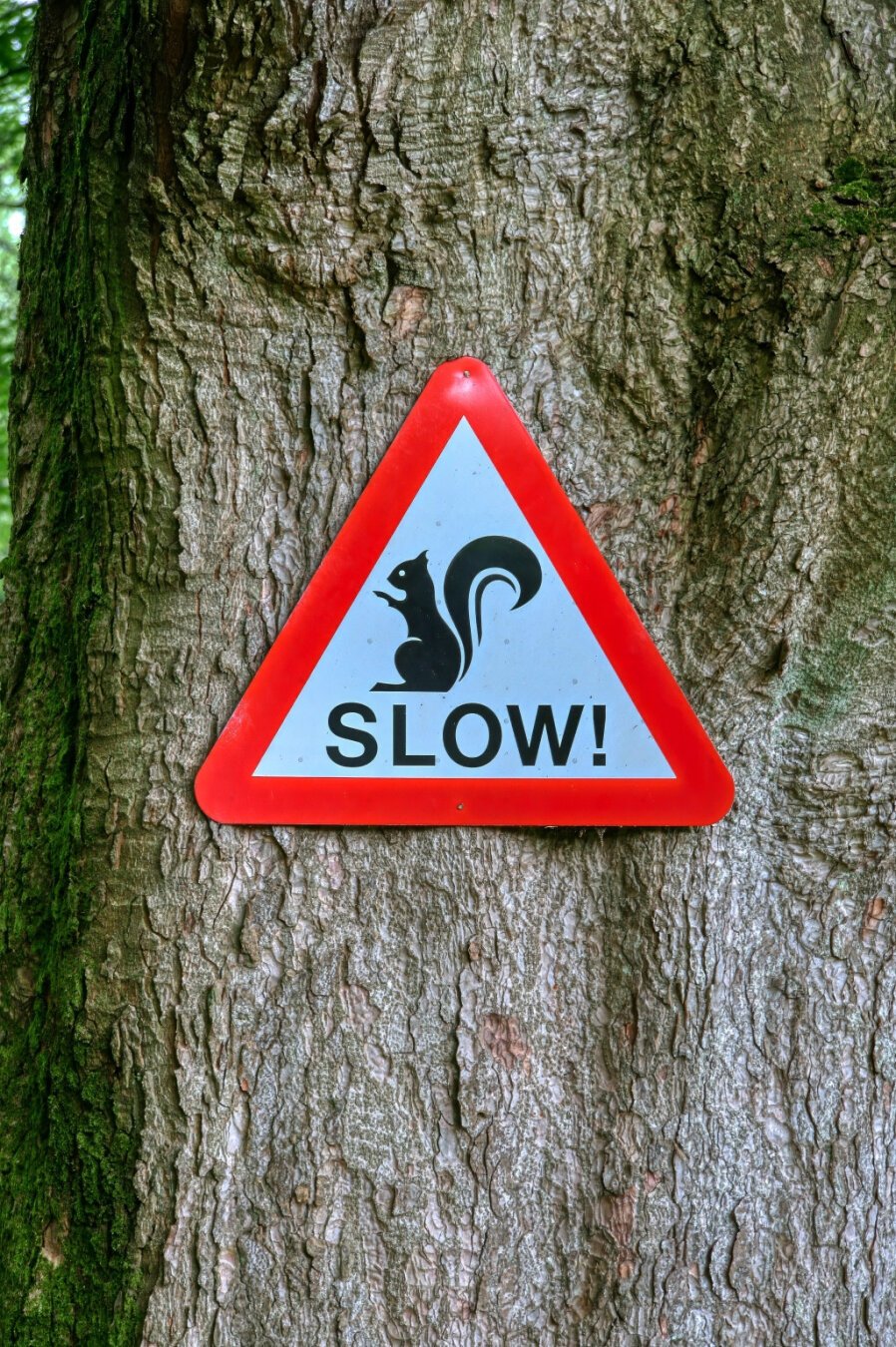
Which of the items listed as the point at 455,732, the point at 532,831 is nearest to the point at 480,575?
the point at 455,732

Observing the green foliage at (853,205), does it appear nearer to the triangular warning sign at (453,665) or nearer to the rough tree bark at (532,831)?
the rough tree bark at (532,831)

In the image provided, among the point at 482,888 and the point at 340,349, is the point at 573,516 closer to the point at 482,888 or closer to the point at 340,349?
the point at 340,349

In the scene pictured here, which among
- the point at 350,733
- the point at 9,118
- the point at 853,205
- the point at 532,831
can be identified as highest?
the point at 9,118

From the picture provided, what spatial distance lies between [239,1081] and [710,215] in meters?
1.25

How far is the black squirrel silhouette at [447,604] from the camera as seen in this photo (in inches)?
50.8

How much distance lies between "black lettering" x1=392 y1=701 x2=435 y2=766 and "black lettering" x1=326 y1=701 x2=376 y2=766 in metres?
0.03

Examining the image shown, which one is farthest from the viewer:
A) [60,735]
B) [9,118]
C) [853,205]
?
[9,118]

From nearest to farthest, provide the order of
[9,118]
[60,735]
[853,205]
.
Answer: [853,205]
[60,735]
[9,118]

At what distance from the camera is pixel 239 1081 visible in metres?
1.29

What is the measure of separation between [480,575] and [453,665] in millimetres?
120

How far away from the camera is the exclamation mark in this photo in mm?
1310

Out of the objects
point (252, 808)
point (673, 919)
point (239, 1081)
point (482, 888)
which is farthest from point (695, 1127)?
point (252, 808)

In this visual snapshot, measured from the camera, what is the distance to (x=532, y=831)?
1326 mm

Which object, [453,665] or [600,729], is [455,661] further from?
[600,729]
